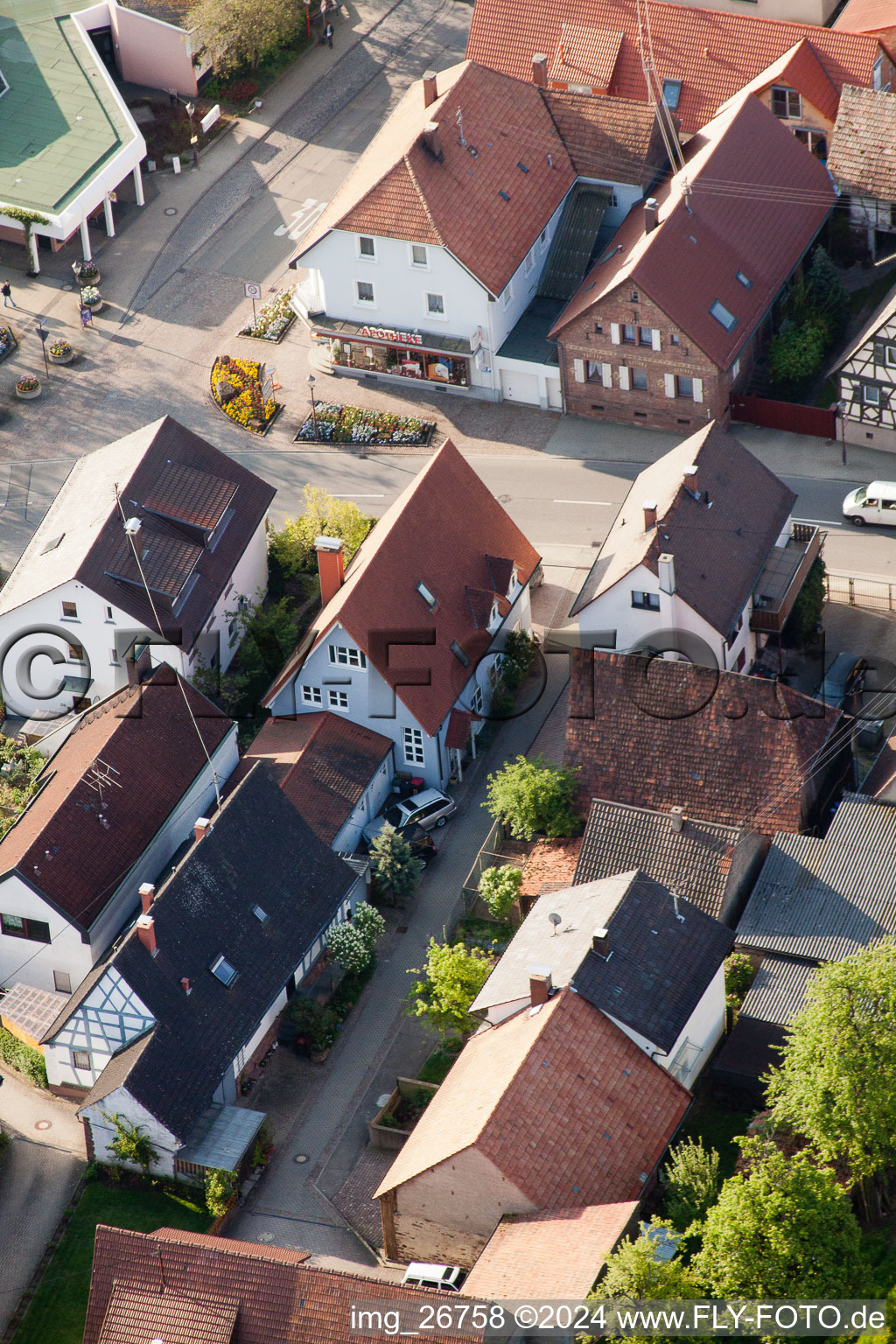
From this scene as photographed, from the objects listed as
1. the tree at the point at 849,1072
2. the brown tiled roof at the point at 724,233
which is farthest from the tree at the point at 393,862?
the brown tiled roof at the point at 724,233

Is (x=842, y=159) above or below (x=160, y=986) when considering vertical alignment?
above

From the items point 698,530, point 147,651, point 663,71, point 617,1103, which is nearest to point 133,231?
point 663,71

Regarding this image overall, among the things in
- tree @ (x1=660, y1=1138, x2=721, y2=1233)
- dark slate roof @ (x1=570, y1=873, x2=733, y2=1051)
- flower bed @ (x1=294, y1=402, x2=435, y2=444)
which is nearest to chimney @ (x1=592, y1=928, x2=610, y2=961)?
dark slate roof @ (x1=570, y1=873, x2=733, y2=1051)

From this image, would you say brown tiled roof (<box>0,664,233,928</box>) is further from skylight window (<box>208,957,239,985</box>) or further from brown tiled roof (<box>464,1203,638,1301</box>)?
brown tiled roof (<box>464,1203,638,1301</box>)

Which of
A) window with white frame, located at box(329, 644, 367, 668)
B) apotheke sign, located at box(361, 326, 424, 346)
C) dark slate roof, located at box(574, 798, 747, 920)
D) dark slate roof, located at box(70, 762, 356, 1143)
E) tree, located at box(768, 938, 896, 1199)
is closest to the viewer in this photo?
tree, located at box(768, 938, 896, 1199)

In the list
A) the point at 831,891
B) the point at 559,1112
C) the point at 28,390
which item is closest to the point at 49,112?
the point at 28,390

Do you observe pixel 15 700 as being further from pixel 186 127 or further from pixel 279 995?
pixel 186 127

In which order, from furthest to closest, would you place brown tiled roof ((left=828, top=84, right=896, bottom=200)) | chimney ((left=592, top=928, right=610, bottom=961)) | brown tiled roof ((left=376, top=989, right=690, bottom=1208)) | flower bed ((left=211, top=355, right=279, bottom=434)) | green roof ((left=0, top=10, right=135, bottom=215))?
green roof ((left=0, top=10, right=135, bottom=215)), brown tiled roof ((left=828, top=84, right=896, bottom=200)), flower bed ((left=211, top=355, right=279, bottom=434)), chimney ((left=592, top=928, right=610, bottom=961)), brown tiled roof ((left=376, top=989, right=690, bottom=1208))

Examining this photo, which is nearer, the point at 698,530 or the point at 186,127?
the point at 698,530
